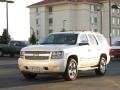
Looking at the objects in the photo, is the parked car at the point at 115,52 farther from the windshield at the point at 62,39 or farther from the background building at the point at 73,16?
the background building at the point at 73,16

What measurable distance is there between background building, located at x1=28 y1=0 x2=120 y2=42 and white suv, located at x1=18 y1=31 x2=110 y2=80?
7647cm

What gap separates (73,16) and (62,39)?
8364cm

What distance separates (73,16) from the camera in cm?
9988

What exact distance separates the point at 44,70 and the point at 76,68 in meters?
1.44

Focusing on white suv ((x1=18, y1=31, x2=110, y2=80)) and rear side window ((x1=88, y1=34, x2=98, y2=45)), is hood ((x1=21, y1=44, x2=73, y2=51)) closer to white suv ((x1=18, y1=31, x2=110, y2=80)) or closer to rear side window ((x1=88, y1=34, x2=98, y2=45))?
white suv ((x1=18, y1=31, x2=110, y2=80))

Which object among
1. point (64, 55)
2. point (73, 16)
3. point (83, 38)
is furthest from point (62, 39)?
point (73, 16)

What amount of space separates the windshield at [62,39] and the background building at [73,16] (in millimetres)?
77032

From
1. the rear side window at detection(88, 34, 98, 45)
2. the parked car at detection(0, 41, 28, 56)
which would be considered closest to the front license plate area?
the rear side window at detection(88, 34, 98, 45)

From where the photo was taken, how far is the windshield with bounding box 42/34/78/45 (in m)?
16.4

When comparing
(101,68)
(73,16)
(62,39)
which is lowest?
(101,68)

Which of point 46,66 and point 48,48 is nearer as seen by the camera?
point 46,66

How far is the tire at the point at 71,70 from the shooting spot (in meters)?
15.3

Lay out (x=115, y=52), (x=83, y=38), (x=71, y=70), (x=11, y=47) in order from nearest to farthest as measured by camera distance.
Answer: (x=71, y=70), (x=83, y=38), (x=115, y=52), (x=11, y=47)

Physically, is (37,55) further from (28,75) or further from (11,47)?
(11,47)
